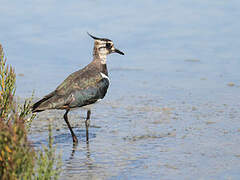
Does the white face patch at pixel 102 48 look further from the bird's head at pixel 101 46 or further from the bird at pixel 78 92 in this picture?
the bird at pixel 78 92

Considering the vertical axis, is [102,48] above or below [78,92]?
above

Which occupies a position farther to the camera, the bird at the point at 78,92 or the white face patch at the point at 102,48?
the white face patch at the point at 102,48

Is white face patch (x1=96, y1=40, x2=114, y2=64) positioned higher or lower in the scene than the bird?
higher

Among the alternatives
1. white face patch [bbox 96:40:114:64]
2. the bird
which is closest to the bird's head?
white face patch [bbox 96:40:114:64]

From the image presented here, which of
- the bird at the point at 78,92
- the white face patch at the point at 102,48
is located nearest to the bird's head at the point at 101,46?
the white face patch at the point at 102,48

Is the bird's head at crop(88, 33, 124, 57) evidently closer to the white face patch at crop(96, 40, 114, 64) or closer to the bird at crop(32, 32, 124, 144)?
the white face patch at crop(96, 40, 114, 64)

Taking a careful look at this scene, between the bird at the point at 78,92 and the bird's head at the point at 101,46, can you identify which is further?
the bird's head at the point at 101,46

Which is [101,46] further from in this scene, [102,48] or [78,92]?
[78,92]

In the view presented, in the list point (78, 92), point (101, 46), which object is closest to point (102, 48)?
point (101, 46)

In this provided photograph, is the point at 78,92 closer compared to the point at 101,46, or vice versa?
the point at 78,92

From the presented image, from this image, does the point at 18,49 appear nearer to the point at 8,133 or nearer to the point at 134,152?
the point at 134,152

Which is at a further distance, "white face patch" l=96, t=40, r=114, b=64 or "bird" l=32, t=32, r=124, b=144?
"white face patch" l=96, t=40, r=114, b=64

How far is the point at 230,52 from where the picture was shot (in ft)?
49.8

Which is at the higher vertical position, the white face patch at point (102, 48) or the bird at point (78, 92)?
the white face patch at point (102, 48)
